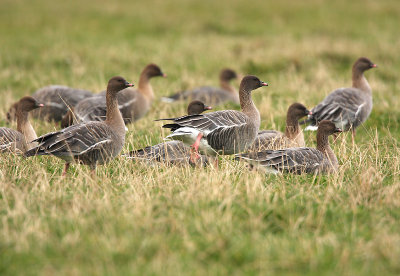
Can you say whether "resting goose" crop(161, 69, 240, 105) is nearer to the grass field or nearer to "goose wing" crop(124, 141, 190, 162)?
the grass field

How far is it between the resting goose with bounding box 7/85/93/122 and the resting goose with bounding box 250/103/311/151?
4757 mm

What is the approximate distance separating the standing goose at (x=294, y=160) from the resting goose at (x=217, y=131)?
33 centimetres

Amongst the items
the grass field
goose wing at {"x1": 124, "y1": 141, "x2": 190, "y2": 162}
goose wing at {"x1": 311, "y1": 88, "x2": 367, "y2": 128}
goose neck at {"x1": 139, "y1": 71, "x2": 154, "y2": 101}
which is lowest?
the grass field

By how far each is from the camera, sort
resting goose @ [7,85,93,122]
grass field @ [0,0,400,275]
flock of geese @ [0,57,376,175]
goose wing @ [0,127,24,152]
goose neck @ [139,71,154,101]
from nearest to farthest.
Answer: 1. grass field @ [0,0,400,275]
2. flock of geese @ [0,57,376,175]
3. goose wing @ [0,127,24,152]
4. resting goose @ [7,85,93,122]
5. goose neck @ [139,71,154,101]

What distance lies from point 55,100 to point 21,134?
3219 millimetres

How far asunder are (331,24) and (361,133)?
14.3 metres

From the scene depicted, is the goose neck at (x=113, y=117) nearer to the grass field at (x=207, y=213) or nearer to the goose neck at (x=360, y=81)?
the grass field at (x=207, y=213)

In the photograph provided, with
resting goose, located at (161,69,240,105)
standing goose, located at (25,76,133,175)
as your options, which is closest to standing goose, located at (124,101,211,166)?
standing goose, located at (25,76,133,175)

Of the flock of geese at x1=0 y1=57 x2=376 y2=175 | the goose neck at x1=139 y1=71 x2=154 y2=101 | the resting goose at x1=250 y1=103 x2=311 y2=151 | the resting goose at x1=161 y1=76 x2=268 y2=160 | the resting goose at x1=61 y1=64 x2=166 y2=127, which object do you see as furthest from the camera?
the goose neck at x1=139 y1=71 x2=154 y2=101

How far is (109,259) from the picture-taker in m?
4.55

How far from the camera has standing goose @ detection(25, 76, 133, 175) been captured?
7.02m

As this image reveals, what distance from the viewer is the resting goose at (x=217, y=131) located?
7551mm

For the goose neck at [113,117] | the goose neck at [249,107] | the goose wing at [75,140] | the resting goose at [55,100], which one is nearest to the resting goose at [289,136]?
the goose neck at [249,107]

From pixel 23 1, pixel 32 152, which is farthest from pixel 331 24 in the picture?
pixel 32 152
